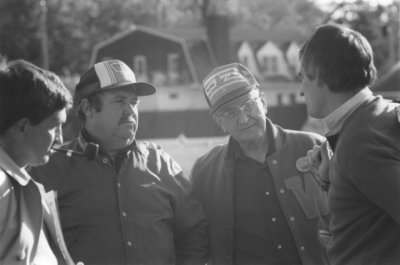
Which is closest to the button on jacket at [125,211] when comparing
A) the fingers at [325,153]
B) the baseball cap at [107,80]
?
the baseball cap at [107,80]

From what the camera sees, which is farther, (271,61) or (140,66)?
(271,61)

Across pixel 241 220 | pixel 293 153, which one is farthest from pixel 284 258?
pixel 293 153

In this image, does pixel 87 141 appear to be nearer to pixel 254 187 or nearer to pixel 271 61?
pixel 254 187

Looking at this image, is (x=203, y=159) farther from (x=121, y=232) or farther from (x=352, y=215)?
(x=352, y=215)

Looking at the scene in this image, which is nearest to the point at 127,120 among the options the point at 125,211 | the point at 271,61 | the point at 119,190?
the point at 119,190

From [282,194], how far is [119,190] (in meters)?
0.96

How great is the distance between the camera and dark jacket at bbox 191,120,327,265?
3.68 m

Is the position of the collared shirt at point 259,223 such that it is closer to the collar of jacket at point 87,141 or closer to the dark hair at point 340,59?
the collar of jacket at point 87,141

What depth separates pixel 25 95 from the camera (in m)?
2.49

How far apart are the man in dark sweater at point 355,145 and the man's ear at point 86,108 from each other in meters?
1.49

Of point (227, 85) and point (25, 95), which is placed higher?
point (25, 95)

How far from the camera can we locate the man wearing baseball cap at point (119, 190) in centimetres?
355

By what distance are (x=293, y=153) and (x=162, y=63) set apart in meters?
37.8

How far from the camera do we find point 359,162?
2.47 metres
